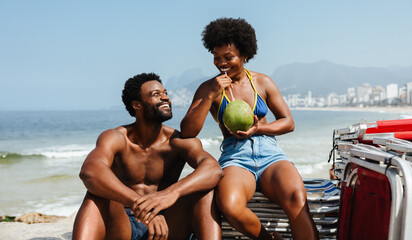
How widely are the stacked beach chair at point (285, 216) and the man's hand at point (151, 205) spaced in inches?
25.4

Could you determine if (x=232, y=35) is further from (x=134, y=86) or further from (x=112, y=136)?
(x=112, y=136)

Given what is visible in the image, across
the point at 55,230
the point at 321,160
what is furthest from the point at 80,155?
the point at 55,230

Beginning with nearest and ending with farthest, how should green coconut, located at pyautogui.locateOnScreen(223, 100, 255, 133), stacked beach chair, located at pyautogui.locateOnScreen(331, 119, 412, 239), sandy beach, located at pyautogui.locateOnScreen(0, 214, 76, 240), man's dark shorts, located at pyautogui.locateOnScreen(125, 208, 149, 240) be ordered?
stacked beach chair, located at pyautogui.locateOnScreen(331, 119, 412, 239), man's dark shorts, located at pyautogui.locateOnScreen(125, 208, 149, 240), green coconut, located at pyautogui.locateOnScreen(223, 100, 255, 133), sandy beach, located at pyautogui.locateOnScreen(0, 214, 76, 240)

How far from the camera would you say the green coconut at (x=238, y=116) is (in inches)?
127

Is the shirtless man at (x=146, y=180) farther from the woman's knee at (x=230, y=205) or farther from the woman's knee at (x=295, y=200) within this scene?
the woman's knee at (x=295, y=200)

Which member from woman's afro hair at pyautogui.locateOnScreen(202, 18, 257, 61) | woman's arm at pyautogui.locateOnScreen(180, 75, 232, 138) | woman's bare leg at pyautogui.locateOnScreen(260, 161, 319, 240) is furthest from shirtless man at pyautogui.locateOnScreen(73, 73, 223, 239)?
woman's afro hair at pyautogui.locateOnScreen(202, 18, 257, 61)

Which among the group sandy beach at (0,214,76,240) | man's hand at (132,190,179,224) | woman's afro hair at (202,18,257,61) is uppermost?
woman's afro hair at (202,18,257,61)

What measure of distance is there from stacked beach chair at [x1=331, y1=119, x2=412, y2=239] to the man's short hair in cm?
177

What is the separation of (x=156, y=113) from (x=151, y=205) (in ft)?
2.89

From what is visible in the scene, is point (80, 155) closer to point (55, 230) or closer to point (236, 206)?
point (55, 230)

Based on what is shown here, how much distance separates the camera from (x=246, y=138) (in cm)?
344

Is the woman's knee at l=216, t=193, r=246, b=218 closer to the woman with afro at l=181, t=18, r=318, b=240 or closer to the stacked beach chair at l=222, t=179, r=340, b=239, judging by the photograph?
the woman with afro at l=181, t=18, r=318, b=240

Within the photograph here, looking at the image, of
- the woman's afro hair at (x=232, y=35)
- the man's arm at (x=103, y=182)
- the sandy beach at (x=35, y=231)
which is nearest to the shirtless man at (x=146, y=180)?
the man's arm at (x=103, y=182)

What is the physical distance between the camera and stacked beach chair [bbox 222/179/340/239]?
3.30 m
